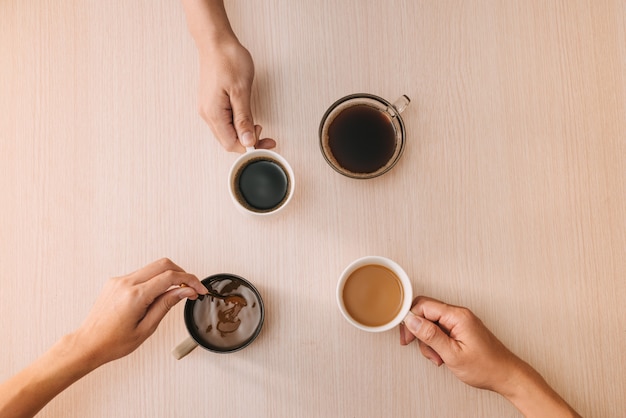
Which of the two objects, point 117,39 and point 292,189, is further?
point 117,39

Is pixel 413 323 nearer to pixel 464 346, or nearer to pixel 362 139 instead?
pixel 464 346

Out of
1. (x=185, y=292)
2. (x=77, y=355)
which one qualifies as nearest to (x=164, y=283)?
(x=185, y=292)

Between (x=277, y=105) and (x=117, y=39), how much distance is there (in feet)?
1.47

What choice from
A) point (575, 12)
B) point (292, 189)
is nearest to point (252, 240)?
point (292, 189)

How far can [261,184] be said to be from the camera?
1.15 m

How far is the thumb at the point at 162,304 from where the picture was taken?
3.48 feet

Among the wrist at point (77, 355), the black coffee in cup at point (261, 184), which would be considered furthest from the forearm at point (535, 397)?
the wrist at point (77, 355)

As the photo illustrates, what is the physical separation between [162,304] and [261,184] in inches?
13.9

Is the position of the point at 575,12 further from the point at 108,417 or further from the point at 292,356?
the point at 108,417

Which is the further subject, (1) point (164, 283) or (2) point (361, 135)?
(2) point (361, 135)

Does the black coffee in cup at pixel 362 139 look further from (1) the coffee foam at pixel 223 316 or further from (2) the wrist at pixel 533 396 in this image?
(2) the wrist at pixel 533 396

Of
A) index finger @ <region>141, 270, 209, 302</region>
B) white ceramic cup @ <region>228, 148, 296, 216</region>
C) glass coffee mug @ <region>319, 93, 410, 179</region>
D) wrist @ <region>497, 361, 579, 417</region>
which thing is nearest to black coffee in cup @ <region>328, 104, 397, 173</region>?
glass coffee mug @ <region>319, 93, 410, 179</region>

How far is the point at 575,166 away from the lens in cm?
121

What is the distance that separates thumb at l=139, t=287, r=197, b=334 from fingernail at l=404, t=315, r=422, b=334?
49 centimetres
